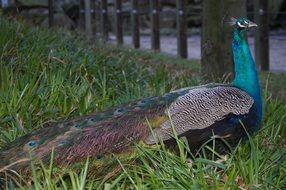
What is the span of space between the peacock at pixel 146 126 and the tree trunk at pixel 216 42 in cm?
298

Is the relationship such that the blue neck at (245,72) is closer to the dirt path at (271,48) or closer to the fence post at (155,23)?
the dirt path at (271,48)

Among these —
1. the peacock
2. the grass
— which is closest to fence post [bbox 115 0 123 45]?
the grass

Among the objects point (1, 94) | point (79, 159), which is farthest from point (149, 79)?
point (79, 159)

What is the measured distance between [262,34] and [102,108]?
641 centimetres

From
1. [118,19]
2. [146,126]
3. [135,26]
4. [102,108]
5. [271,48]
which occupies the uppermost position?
[146,126]

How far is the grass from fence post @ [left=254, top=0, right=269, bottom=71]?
2031 mm

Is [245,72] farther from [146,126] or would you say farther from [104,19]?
[104,19]

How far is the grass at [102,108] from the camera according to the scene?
3.35 m

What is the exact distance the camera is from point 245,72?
4.27 meters

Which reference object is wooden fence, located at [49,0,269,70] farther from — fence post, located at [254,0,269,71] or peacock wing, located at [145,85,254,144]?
peacock wing, located at [145,85,254,144]

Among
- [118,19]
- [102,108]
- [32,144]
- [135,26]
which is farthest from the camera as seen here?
[118,19]

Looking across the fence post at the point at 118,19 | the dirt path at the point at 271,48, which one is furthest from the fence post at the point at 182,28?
the fence post at the point at 118,19

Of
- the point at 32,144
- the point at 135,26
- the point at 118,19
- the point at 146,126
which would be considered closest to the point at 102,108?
the point at 146,126

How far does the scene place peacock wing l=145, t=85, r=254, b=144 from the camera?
3.83 meters
